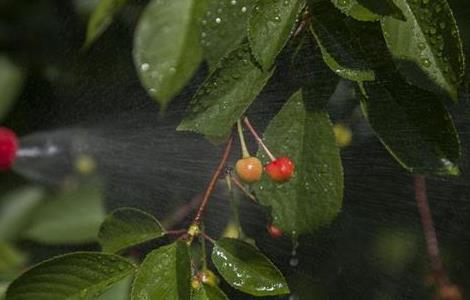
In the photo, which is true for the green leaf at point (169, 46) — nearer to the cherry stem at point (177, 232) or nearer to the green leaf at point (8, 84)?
the cherry stem at point (177, 232)

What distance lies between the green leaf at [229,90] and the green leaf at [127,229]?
0.10m

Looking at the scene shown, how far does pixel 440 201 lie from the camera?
745mm

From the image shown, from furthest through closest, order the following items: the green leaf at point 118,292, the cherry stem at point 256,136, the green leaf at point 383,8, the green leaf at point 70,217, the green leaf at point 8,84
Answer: the green leaf at point 8,84 < the green leaf at point 70,217 < the green leaf at point 118,292 < the cherry stem at point 256,136 < the green leaf at point 383,8

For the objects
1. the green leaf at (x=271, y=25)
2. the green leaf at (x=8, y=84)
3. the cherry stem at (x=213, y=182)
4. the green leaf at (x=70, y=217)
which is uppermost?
the green leaf at (x=271, y=25)

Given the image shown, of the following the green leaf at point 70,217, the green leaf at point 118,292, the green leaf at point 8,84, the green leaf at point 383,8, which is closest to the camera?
the green leaf at point 383,8

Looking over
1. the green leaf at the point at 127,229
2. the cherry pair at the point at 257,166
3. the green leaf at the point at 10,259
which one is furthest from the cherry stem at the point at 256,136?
the green leaf at the point at 10,259

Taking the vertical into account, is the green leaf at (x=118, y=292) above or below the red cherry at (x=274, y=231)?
below

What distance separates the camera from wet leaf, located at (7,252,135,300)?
802 millimetres

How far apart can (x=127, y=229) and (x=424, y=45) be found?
0.98 feet

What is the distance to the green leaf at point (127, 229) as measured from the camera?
2.69ft

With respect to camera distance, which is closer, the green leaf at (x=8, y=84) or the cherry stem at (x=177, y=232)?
the cherry stem at (x=177, y=232)

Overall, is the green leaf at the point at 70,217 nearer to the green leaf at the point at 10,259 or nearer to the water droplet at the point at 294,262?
the green leaf at the point at 10,259

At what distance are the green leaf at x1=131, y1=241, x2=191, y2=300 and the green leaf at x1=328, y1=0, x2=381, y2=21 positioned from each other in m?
0.21

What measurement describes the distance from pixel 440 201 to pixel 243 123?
6.3 inches
